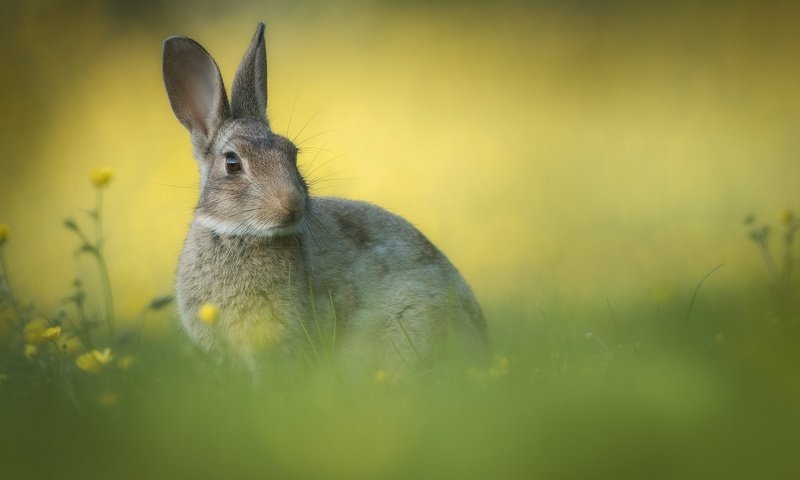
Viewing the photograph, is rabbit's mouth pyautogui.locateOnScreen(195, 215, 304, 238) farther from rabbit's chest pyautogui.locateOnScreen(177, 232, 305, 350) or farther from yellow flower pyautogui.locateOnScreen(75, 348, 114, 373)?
yellow flower pyautogui.locateOnScreen(75, 348, 114, 373)

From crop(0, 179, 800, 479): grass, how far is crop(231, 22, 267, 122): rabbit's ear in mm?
1134

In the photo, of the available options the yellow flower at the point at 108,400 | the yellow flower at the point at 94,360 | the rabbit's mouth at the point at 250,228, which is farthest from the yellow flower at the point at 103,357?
the rabbit's mouth at the point at 250,228

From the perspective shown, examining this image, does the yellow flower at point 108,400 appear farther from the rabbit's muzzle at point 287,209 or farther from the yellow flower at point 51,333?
the rabbit's muzzle at point 287,209

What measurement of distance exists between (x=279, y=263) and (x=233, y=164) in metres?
0.52

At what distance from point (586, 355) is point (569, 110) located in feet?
25.0

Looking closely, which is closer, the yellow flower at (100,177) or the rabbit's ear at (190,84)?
the yellow flower at (100,177)

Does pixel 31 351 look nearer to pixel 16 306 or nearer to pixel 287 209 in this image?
pixel 16 306

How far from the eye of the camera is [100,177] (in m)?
4.71

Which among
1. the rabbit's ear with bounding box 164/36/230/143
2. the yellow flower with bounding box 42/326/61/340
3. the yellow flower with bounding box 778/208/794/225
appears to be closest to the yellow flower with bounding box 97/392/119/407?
the yellow flower with bounding box 42/326/61/340

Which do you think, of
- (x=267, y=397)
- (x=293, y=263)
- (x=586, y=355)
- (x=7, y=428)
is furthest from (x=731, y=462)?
(x=293, y=263)

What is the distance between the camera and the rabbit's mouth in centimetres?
461

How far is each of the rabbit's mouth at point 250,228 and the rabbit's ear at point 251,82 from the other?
65 centimetres

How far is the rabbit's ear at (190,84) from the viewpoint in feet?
16.9

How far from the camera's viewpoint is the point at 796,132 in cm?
953
